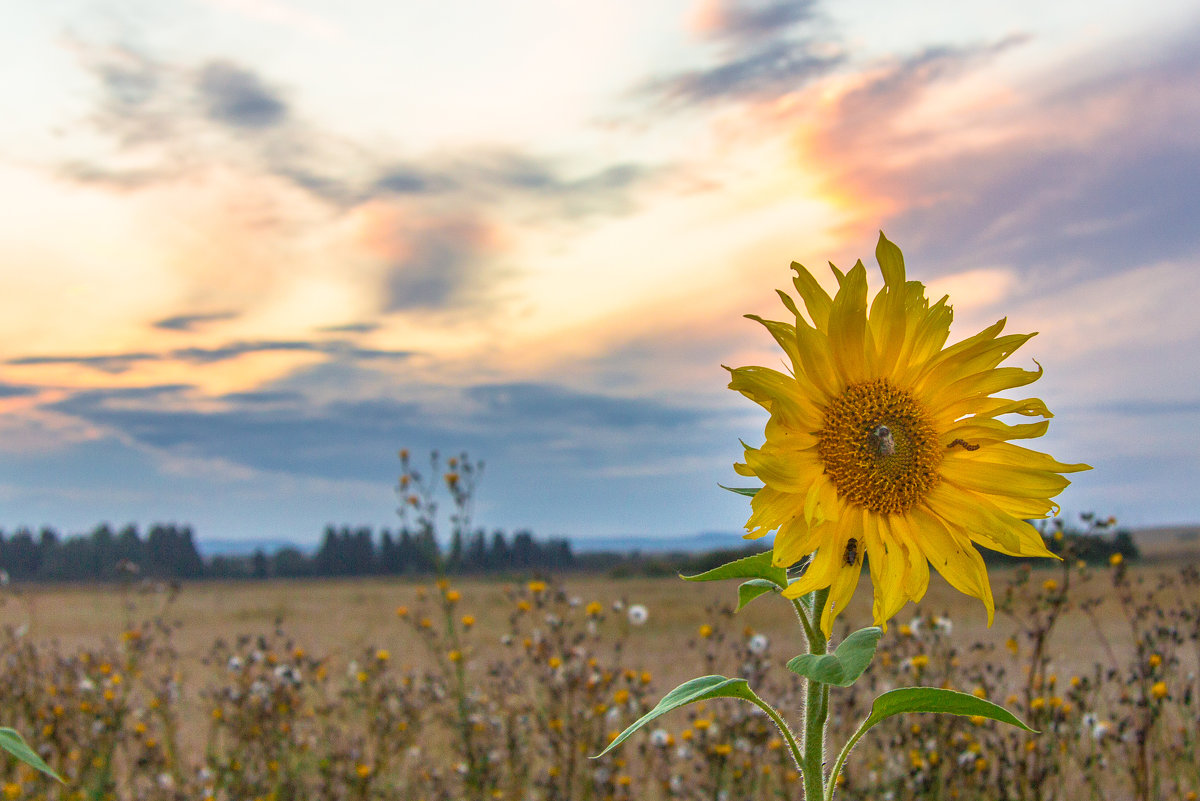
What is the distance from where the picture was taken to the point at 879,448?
5.22ft

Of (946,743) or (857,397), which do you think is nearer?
(857,397)

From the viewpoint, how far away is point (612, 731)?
580cm

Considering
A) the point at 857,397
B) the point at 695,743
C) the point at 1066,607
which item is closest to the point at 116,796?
the point at 695,743

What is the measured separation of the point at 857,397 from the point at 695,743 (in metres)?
4.07

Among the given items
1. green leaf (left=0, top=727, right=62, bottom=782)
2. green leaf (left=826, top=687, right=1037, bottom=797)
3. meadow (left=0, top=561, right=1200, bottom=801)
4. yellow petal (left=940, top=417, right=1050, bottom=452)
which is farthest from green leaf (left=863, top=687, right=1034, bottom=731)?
meadow (left=0, top=561, right=1200, bottom=801)

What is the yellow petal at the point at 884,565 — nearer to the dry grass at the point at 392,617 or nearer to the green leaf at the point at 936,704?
the green leaf at the point at 936,704

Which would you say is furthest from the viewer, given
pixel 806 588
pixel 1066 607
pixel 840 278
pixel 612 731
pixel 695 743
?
pixel 612 731

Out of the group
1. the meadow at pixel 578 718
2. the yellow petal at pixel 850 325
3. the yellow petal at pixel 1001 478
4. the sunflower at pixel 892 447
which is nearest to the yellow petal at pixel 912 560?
the sunflower at pixel 892 447

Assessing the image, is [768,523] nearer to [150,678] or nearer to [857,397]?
[857,397]

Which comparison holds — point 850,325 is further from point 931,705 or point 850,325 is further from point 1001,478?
point 931,705

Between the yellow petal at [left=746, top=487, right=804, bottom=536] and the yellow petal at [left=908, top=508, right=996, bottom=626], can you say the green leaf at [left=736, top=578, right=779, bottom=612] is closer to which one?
the yellow petal at [left=746, top=487, right=804, bottom=536]

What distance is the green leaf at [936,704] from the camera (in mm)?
1344

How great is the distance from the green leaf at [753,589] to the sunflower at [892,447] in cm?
9

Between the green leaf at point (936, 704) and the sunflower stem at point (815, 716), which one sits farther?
the sunflower stem at point (815, 716)
